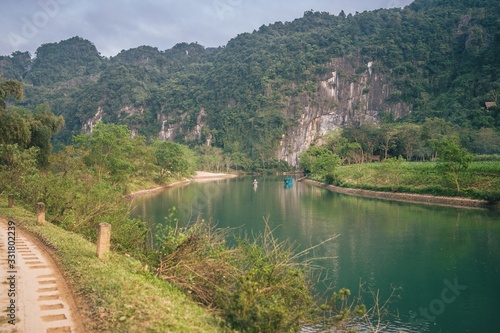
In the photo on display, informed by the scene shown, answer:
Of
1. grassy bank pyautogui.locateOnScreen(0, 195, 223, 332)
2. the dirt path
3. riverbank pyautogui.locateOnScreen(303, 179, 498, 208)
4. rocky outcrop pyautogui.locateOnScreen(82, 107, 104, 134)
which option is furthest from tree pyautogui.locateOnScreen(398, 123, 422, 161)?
rocky outcrop pyautogui.locateOnScreen(82, 107, 104, 134)

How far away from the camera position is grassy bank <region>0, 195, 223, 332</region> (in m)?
4.85

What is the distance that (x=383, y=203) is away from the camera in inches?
1244

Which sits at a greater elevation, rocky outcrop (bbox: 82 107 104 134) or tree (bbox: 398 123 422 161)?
rocky outcrop (bbox: 82 107 104 134)

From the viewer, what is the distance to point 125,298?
17.8 ft

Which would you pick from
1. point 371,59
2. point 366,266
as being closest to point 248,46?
point 371,59

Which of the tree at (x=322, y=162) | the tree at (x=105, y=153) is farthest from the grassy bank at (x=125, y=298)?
the tree at (x=322, y=162)

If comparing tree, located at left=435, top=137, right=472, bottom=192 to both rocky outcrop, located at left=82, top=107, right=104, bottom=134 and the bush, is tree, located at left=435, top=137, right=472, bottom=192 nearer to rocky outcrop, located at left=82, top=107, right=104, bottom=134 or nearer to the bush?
the bush

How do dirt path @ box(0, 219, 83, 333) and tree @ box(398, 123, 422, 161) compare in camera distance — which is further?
tree @ box(398, 123, 422, 161)

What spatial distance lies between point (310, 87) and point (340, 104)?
10.9m

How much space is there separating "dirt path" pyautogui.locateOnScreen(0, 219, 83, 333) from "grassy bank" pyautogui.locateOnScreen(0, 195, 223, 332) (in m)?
0.19

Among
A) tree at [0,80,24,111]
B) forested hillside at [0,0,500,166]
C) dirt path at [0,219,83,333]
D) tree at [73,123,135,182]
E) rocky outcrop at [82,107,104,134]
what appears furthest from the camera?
rocky outcrop at [82,107,104,134]

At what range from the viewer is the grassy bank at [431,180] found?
2758 centimetres

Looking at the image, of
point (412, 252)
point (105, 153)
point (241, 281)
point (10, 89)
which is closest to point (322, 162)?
point (105, 153)

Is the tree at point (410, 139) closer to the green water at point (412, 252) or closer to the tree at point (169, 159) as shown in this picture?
the green water at point (412, 252)
